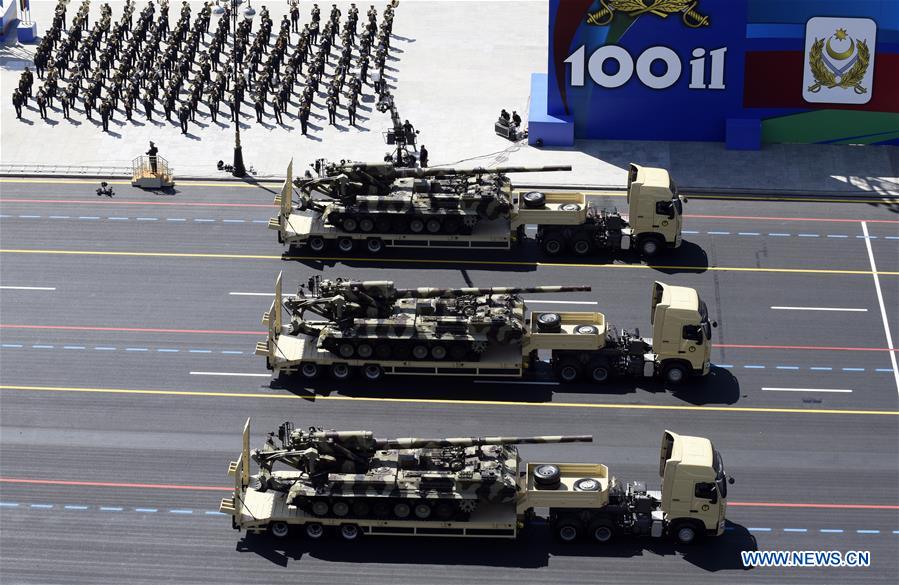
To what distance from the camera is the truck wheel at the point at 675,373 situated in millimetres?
68875

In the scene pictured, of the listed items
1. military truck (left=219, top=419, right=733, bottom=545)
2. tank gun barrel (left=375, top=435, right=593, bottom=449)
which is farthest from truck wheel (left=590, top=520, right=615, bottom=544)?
tank gun barrel (left=375, top=435, right=593, bottom=449)

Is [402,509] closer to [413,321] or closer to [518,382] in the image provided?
[413,321]

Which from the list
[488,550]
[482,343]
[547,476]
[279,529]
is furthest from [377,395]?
[547,476]

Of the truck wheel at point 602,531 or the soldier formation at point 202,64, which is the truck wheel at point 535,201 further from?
the truck wheel at point 602,531

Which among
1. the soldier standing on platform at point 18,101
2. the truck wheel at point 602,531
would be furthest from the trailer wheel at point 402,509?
the soldier standing on platform at point 18,101

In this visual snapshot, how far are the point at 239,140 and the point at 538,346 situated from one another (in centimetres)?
2508

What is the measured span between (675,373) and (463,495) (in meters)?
13.2

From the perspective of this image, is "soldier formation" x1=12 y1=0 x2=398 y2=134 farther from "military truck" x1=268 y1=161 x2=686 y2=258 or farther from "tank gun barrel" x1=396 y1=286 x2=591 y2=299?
"tank gun barrel" x1=396 y1=286 x2=591 y2=299

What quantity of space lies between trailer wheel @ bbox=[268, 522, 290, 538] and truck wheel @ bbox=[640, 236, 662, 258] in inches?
1008

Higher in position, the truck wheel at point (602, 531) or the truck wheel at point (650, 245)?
the truck wheel at point (650, 245)

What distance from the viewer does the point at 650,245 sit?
78.8m

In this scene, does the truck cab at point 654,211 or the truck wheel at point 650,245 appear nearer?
the truck cab at point 654,211

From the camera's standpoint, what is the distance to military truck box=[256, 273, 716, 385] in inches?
2694

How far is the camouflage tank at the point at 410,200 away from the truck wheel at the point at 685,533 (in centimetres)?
2240
